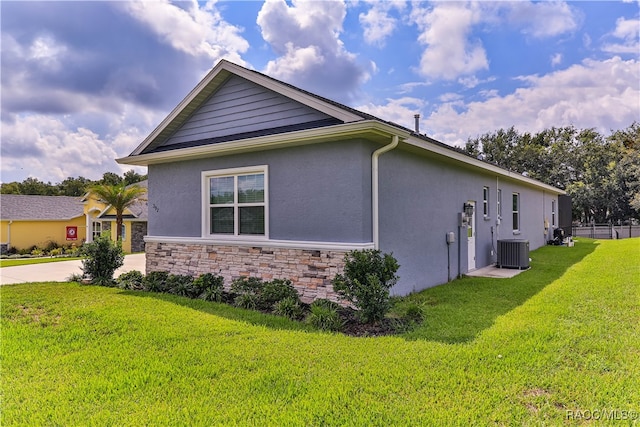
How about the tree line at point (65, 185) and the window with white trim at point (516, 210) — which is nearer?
the window with white trim at point (516, 210)

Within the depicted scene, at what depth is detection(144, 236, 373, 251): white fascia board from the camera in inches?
255

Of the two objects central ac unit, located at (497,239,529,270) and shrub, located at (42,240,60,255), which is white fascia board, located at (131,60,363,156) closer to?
central ac unit, located at (497,239,529,270)

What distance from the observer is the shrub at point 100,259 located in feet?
31.1

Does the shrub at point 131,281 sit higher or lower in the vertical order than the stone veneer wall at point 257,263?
lower

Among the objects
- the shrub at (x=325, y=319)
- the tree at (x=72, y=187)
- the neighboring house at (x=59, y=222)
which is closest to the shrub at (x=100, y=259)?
the shrub at (x=325, y=319)

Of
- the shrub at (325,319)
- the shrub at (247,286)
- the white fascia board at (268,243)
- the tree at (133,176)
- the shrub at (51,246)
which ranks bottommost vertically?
the shrub at (51,246)

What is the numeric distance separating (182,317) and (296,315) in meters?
1.85

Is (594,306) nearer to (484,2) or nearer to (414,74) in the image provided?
(484,2)

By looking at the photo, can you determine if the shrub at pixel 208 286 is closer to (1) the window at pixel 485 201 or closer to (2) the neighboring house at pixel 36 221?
(1) the window at pixel 485 201

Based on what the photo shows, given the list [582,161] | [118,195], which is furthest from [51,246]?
[582,161]

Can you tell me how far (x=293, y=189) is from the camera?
7.25 m

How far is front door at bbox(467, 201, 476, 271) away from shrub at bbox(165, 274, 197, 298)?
24.0ft

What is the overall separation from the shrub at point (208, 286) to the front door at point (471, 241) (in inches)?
265

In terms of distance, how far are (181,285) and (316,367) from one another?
5015 millimetres
